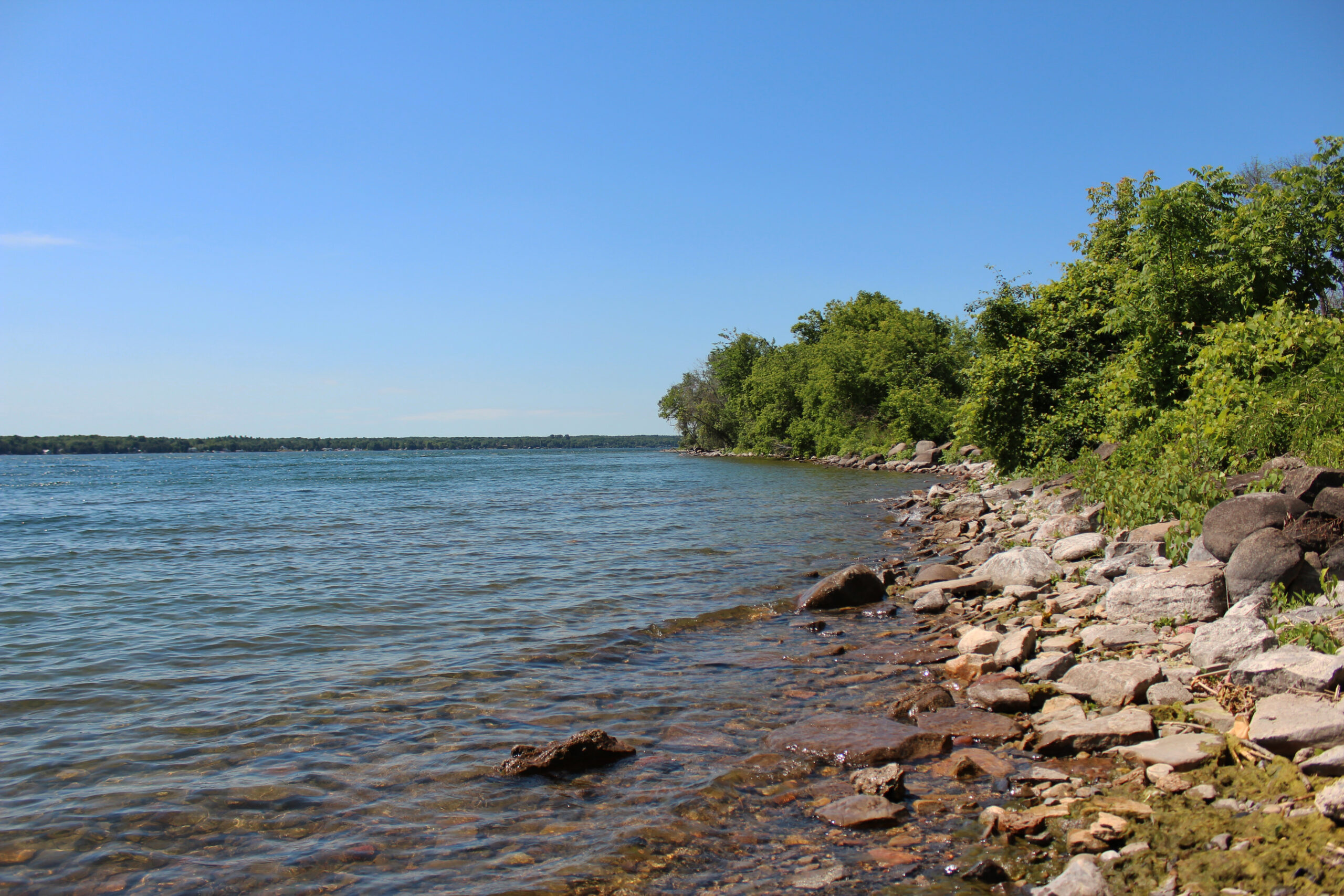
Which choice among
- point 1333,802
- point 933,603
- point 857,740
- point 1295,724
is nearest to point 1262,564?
point 1295,724

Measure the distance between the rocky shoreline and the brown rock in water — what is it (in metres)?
1.44

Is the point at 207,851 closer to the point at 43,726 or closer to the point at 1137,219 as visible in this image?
the point at 43,726

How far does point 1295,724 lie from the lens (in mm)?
4828

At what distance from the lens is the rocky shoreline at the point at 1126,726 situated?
433cm

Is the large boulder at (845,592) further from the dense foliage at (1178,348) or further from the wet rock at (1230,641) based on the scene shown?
the wet rock at (1230,641)

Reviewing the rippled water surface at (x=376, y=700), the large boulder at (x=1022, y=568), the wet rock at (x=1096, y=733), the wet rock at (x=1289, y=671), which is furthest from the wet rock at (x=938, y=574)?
the wet rock at (x=1289, y=671)

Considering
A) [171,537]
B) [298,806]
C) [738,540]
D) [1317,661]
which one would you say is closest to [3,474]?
[171,537]

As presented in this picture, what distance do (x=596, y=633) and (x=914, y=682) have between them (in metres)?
4.72

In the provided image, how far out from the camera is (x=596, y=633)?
1119cm

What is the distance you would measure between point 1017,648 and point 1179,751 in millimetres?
2969

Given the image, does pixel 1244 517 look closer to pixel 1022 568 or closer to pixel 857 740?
pixel 1022 568

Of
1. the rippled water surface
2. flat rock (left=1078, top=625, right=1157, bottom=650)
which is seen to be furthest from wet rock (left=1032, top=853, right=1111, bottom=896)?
flat rock (left=1078, top=625, right=1157, bottom=650)

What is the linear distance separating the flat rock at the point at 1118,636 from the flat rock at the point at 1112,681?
0.60 meters

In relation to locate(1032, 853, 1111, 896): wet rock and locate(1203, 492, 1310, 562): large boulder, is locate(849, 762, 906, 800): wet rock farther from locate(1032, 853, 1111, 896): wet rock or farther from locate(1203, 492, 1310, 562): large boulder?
locate(1203, 492, 1310, 562): large boulder
